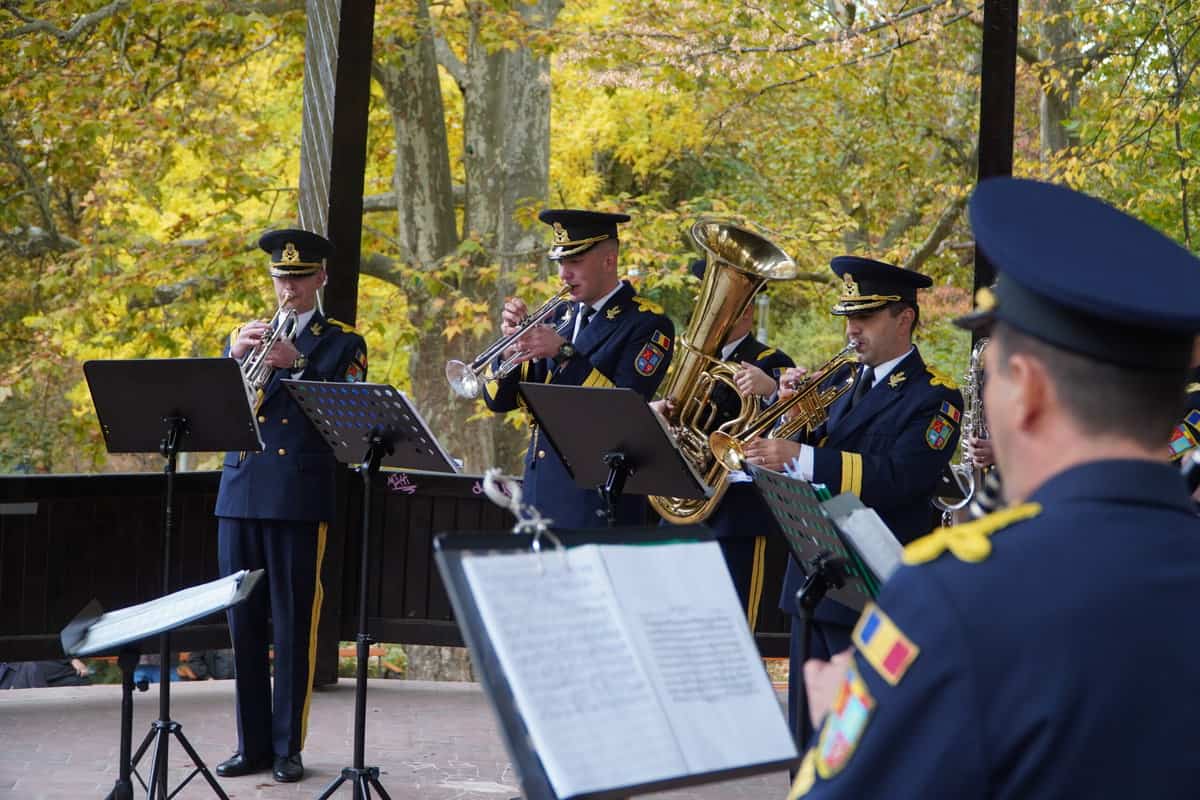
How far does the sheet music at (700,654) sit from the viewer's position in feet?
6.60

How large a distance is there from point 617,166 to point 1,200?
23.4 ft

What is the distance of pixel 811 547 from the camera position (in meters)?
3.35

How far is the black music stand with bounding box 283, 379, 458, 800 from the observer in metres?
4.47

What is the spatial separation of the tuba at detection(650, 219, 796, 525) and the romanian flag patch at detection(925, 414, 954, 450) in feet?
3.12

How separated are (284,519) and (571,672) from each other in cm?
374

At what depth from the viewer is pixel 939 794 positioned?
4.81 ft

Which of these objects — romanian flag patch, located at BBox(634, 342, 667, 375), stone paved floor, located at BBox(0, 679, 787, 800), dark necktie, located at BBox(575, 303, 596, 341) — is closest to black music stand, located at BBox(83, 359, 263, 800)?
stone paved floor, located at BBox(0, 679, 787, 800)

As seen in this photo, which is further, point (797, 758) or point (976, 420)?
point (976, 420)

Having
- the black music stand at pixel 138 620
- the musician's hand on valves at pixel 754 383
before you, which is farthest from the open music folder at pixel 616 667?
the musician's hand on valves at pixel 754 383

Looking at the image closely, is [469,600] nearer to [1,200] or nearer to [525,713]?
[525,713]

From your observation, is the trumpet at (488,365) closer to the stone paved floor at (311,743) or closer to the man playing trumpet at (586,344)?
the man playing trumpet at (586,344)

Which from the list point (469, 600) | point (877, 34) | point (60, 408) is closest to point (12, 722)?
point (469, 600)

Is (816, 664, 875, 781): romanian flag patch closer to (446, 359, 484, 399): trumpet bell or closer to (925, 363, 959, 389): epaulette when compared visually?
(925, 363, 959, 389): epaulette

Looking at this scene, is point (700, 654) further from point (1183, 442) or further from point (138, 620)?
Answer: point (1183, 442)
